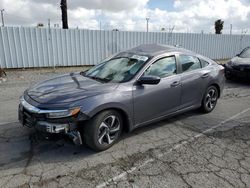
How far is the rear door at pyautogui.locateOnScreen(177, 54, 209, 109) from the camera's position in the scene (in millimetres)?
4395

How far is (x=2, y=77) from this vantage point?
9328mm

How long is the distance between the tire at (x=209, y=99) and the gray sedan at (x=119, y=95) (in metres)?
0.03

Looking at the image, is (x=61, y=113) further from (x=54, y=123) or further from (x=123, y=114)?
(x=123, y=114)

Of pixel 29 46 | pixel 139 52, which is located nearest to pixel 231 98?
pixel 139 52

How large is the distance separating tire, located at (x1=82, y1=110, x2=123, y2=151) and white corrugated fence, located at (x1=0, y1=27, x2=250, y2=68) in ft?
30.9

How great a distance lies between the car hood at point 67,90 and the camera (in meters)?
3.15

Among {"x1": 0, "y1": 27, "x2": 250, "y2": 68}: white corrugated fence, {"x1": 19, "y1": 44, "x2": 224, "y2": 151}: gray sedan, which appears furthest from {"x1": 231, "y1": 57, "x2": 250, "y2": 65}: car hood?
{"x1": 0, "y1": 27, "x2": 250, "y2": 68}: white corrugated fence

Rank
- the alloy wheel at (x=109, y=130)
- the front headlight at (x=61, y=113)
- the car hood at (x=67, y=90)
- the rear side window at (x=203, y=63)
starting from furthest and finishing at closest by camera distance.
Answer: the rear side window at (x=203, y=63)
the alloy wheel at (x=109, y=130)
the car hood at (x=67, y=90)
the front headlight at (x=61, y=113)

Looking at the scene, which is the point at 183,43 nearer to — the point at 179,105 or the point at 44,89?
the point at 179,105

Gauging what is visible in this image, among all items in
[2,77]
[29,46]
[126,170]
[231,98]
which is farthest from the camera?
[29,46]

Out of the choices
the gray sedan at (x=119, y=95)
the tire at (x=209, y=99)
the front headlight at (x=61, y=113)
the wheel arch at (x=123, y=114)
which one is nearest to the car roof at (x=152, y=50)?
the gray sedan at (x=119, y=95)

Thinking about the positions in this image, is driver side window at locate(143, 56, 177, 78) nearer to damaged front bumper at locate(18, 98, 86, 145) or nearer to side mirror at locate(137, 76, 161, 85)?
side mirror at locate(137, 76, 161, 85)

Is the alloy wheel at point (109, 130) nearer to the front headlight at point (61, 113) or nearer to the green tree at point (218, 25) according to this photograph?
the front headlight at point (61, 113)

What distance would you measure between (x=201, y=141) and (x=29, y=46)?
10.1m
